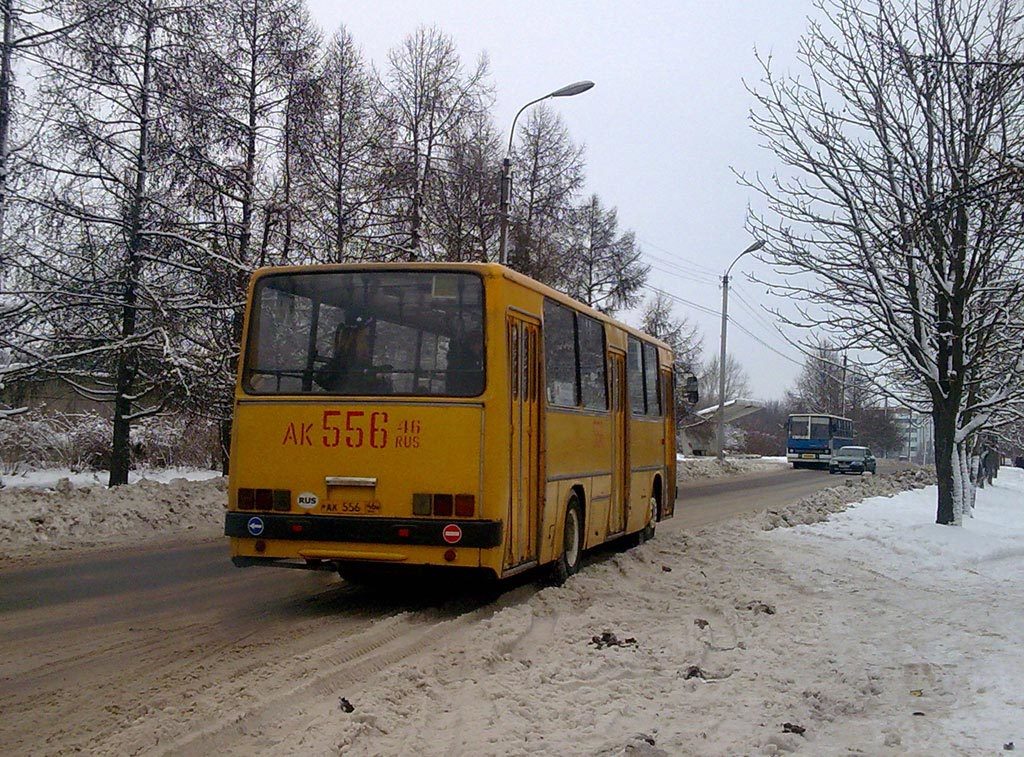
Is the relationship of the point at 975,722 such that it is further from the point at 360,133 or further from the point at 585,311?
the point at 360,133

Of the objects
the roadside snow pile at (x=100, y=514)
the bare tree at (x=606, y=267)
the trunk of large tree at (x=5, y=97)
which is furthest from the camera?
the bare tree at (x=606, y=267)

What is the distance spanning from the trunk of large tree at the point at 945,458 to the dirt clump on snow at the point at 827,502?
2.15m

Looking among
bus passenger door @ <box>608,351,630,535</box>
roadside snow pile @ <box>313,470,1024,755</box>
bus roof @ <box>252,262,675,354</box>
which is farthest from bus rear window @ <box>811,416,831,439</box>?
bus roof @ <box>252,262,675,354</box>

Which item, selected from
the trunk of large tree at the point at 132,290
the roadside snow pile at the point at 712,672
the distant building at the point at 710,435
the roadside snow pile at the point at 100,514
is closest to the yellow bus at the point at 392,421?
the roadside snow pile at the point at 712,672

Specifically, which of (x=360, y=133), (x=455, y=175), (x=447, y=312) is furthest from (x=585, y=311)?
(x=455, y=175)

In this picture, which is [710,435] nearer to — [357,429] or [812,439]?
[812,439]

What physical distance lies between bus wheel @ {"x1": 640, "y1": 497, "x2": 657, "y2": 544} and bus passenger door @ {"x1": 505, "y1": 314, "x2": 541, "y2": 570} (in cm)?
583

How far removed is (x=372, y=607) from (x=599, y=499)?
364cm

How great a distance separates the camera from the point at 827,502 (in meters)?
23.4

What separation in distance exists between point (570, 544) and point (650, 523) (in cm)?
467

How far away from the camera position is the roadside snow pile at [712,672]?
5363 millimetres

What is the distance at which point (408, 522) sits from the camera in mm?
8602

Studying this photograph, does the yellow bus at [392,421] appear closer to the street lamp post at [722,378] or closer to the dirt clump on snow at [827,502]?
the dirt clump on snow at [827,502]

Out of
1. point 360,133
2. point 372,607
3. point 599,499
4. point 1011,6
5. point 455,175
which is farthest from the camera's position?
point 455,175
